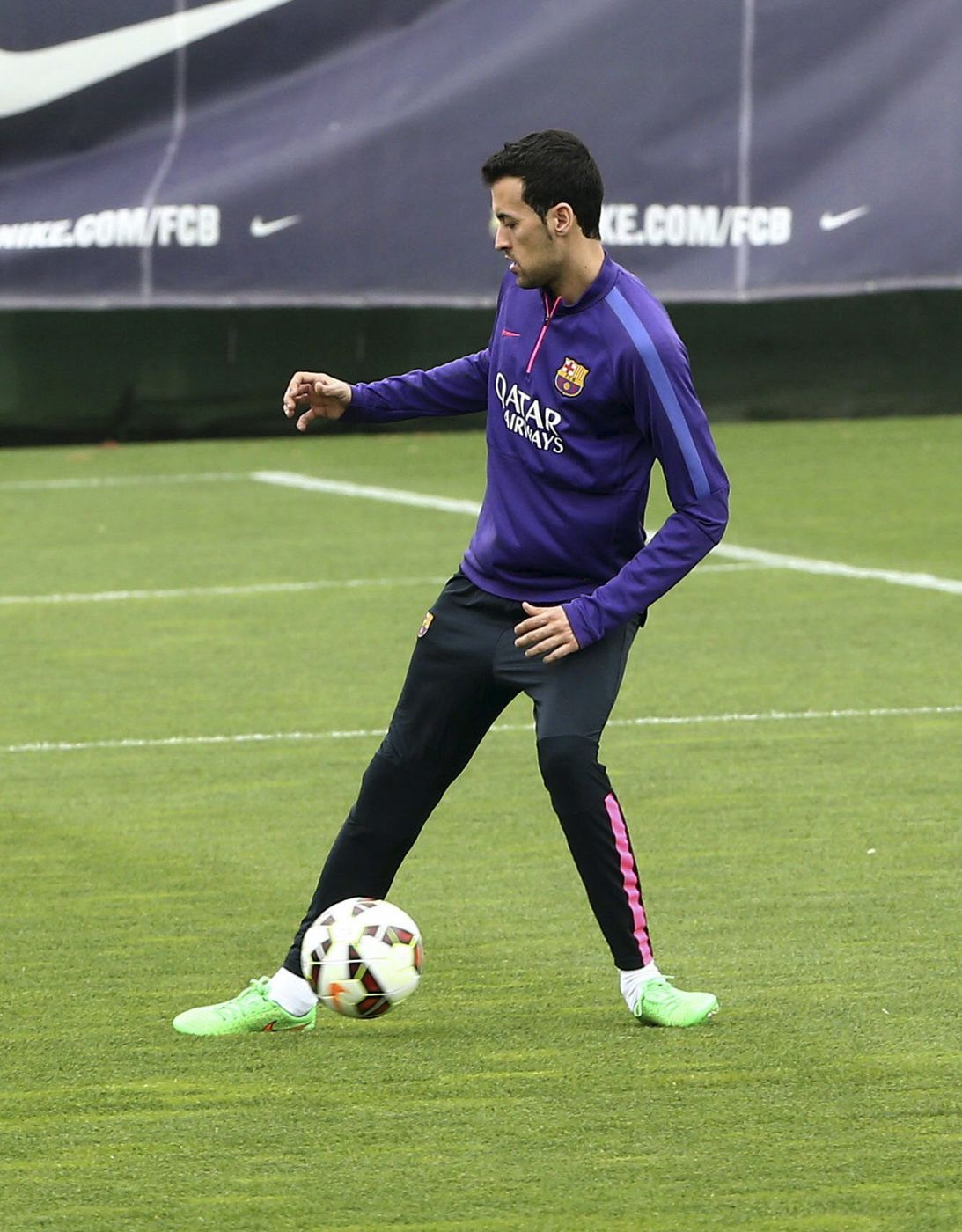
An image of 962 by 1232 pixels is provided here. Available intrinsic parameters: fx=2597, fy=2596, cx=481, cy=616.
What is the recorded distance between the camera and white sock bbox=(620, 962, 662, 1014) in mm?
5758

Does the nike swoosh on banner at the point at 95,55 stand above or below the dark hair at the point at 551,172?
above

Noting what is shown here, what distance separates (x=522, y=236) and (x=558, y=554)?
27.6 inches

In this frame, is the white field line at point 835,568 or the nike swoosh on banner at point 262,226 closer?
the white field line at point 835,568

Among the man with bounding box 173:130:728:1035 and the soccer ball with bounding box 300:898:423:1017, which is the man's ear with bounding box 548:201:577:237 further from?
the soccer ball with bounding box 300:898:423:1017

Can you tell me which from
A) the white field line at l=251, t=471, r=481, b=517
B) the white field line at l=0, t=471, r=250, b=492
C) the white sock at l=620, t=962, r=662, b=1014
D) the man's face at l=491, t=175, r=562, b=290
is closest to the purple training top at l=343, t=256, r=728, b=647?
the man's face at l=491, t=175, r=562, b=290

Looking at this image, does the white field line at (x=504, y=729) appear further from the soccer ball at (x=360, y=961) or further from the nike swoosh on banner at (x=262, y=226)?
the nike swoosh on banner at (x=262, y=226)

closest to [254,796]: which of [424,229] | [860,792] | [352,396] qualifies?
[860,792]

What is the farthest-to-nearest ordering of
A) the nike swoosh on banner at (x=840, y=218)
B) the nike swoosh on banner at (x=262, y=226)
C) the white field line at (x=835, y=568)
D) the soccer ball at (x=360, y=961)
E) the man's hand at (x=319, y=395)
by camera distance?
the nike swoosh on banner at (x=840, y=218) < the nike swoosh on banner at (x=262, y=226) < the white field line at (x=835, y=568) < the man's hand at (x=319, y=395) < the soccer ball at (x=360, y=961)

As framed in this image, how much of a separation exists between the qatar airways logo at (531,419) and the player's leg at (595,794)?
443 mm

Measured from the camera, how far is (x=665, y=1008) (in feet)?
18.9

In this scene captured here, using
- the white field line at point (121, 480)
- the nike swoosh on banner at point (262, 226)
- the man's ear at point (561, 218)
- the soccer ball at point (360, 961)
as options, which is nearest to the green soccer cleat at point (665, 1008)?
the soccer ball at point (360, 961)

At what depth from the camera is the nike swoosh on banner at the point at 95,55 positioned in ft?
60.9

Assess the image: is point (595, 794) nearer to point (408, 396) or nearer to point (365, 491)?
point (408, 396)

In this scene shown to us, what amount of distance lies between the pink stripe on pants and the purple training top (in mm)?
405
